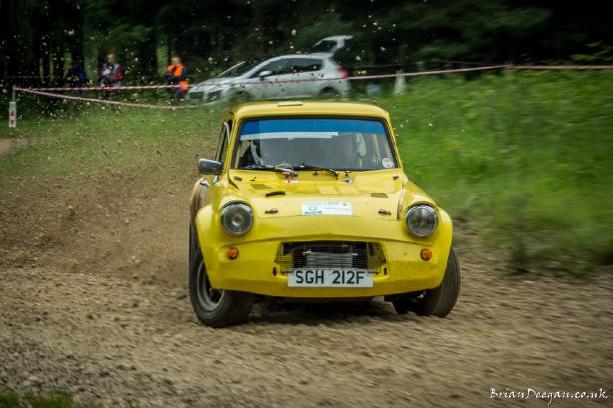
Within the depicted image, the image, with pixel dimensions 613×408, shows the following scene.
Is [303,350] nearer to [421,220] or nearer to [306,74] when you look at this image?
[421,220]

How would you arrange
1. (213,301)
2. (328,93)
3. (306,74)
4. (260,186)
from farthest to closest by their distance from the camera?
(306,74), (328,93), (260,186), (213,301)

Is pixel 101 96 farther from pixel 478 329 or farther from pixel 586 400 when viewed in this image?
pixel 586 400

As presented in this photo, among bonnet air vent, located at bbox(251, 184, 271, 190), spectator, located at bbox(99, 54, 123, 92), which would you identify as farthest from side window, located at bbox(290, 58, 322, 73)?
bonnet air vent, located at bbox(251, 184, 271, 190)

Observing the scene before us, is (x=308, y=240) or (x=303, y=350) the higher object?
(x=308, y=240)

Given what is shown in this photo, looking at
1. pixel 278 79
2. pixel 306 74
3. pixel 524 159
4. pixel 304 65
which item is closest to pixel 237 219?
pixel 524 159

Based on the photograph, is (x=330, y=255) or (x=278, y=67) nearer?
(x=330, y=255)

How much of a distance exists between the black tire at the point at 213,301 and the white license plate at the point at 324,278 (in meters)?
0.39

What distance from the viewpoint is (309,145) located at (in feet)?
25.9

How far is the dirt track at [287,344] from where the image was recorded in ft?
16.8

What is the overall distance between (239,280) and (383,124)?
223cm

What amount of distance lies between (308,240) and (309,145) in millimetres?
1494

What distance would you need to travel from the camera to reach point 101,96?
25344mm

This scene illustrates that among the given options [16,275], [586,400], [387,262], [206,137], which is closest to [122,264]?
[16,275]

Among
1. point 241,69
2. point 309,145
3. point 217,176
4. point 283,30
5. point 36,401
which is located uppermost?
point 283,30
